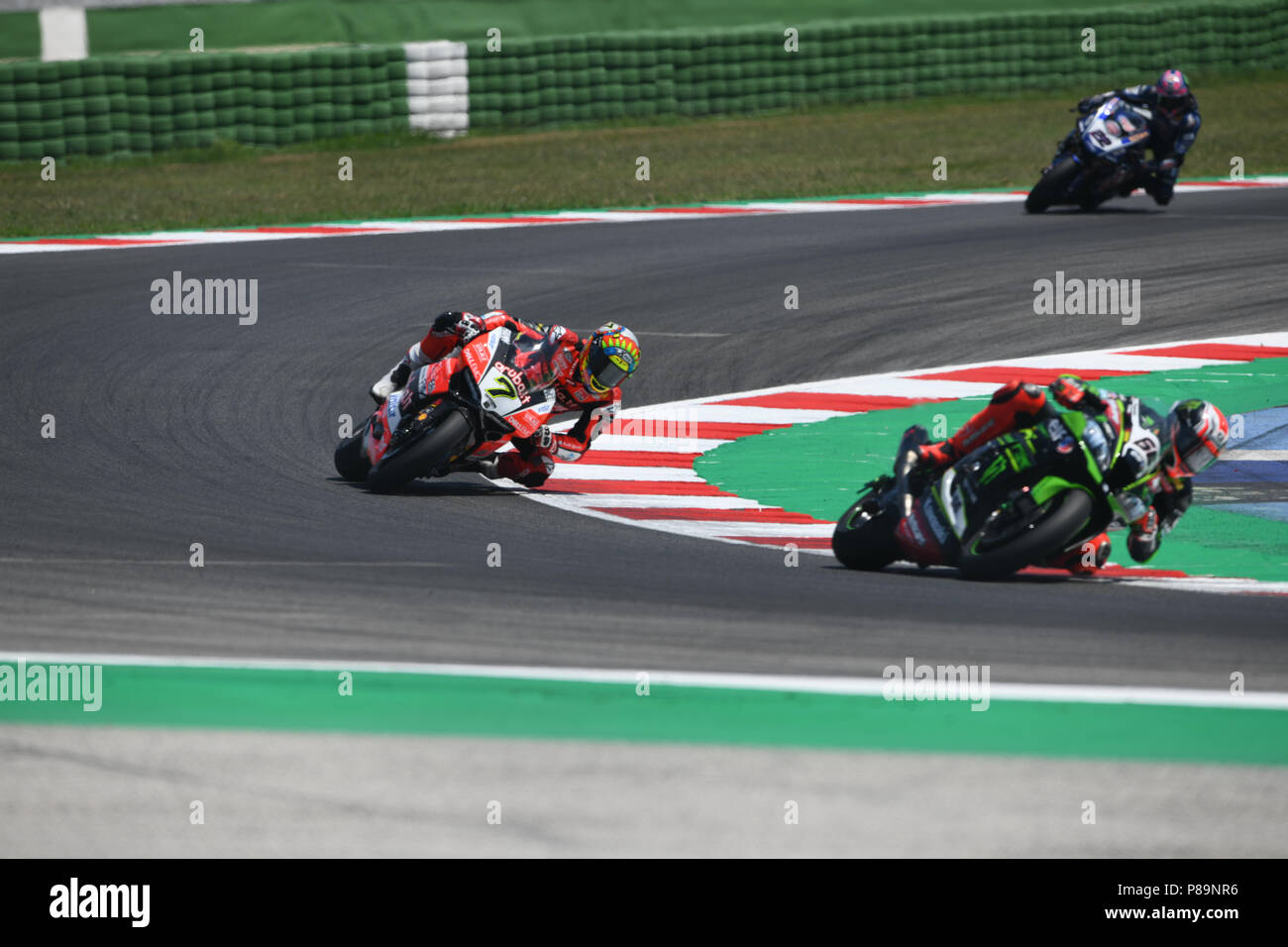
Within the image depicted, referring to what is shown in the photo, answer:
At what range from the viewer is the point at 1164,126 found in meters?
18.4

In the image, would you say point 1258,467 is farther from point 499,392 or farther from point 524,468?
point 499,392

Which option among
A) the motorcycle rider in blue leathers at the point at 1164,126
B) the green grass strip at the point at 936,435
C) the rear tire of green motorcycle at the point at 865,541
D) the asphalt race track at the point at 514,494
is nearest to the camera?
the asphalt race track at the point at 514,494

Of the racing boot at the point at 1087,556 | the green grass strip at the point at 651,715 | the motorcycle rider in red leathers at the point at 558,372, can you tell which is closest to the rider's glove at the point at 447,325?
the motorcycle rider in red leathers at the point at 558,372

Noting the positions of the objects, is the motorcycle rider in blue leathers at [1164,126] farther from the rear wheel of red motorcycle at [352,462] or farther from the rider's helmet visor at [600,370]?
the rear wheel of red motorcycle at [352,462]

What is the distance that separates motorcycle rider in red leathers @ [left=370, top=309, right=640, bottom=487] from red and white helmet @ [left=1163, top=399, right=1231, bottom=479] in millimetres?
3001

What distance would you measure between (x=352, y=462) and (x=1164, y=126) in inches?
432

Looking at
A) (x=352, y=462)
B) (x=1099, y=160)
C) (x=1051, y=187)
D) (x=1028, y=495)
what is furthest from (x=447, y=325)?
(x=1051, y=187)

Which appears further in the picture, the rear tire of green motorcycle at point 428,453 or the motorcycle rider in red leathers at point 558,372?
the motorcycle rider in red leathers at point 558,372

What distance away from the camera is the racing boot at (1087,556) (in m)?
7.88

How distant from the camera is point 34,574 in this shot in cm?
733

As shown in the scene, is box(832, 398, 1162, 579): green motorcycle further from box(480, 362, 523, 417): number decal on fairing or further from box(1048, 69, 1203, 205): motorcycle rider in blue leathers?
box(1048, 69, 1203, 205): motorcycle rider in blue leathers

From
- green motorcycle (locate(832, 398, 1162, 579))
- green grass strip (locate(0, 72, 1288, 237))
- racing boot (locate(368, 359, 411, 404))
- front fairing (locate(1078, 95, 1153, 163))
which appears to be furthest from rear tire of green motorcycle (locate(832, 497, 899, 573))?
green grass strip (locate(0, 72, 1288, 237))

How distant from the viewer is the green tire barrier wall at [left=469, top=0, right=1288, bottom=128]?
89.6 ft

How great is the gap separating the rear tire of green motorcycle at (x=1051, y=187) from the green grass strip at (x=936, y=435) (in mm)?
5869
